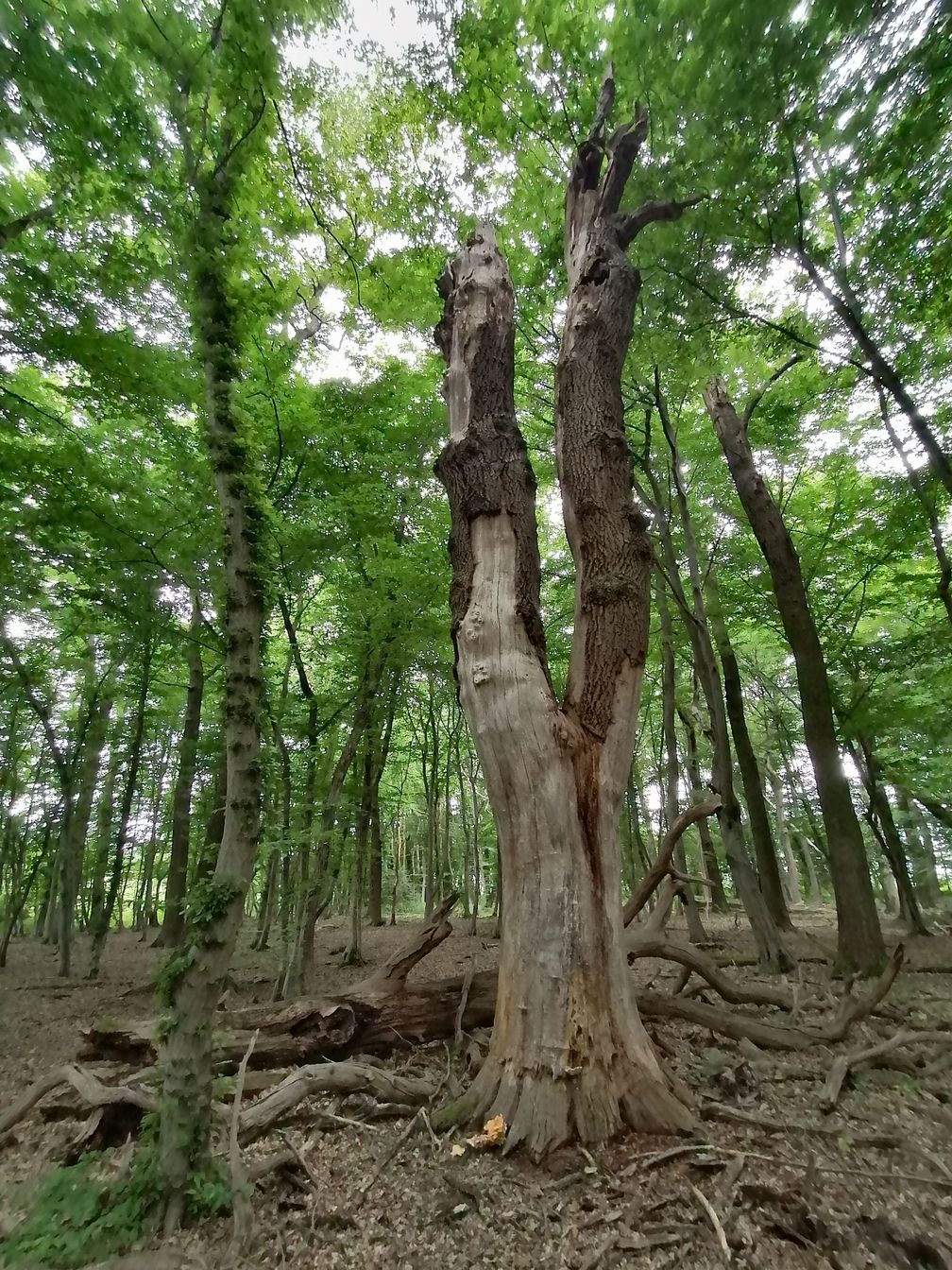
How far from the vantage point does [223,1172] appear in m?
2.42

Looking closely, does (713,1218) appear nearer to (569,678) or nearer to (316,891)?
(569,678)

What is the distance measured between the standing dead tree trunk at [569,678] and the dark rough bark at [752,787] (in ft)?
23.3

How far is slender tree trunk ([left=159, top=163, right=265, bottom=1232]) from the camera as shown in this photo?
2367 millimetres

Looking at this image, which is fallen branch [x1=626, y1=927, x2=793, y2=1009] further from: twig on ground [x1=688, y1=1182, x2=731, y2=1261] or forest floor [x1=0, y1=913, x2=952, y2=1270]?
twig on ground [x1=688, y1=1182, x2=731, y2=1261]

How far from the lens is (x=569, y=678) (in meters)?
3.37

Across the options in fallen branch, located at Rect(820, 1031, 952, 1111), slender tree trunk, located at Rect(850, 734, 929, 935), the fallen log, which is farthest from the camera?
slender tree trunk, located at Rect(850, 734, 929, 935)

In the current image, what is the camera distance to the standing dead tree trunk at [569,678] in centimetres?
278

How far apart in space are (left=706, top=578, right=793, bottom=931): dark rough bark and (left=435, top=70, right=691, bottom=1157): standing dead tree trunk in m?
7.11

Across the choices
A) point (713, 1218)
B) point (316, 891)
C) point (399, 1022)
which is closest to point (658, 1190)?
point (713, 1218)

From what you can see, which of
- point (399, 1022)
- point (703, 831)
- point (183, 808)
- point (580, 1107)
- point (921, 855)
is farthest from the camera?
point (921, 855)

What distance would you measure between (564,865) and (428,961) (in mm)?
7802

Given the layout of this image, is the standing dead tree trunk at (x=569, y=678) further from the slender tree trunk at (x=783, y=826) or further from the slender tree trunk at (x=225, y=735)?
the slender tree trunk at (x=783, y=826)

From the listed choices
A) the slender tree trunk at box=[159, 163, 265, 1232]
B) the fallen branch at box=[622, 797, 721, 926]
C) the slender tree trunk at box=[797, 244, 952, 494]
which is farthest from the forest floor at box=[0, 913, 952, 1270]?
the slender tree trunk at box=[797, 244, 952, 494]

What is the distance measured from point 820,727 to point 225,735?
258 inches
